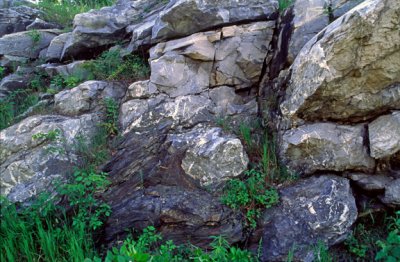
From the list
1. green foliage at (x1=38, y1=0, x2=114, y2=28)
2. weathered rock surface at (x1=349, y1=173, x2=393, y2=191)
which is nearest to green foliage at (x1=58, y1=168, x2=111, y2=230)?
weathered rock surface at (x1=349, y1=173, x2=393, y2=191)

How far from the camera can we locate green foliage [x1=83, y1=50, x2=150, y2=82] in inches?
234

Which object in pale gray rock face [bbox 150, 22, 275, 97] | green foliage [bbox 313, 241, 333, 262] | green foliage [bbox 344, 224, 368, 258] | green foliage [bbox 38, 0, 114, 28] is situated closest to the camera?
green foliage [bbox 313, 241, 333, 262]

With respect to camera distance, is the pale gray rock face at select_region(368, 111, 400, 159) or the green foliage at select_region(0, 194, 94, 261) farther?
the pale gray rock face at select_region(368, 111, 400, 159)

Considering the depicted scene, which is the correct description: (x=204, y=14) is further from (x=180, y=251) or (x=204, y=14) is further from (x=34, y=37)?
(x=34, y=37)

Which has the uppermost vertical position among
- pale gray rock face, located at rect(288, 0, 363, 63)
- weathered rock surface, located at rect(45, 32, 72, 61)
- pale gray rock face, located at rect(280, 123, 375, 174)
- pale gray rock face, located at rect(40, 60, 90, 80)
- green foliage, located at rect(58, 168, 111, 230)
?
pale gray rock face, located at rect(288, 0, 363, 63)

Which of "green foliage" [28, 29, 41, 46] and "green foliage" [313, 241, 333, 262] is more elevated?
"green foliage" [28, 29, 41, 46]

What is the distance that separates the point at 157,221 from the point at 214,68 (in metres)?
2.60

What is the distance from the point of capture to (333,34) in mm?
3953

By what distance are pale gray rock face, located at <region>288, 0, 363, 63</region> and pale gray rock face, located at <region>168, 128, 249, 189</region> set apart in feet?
5.32

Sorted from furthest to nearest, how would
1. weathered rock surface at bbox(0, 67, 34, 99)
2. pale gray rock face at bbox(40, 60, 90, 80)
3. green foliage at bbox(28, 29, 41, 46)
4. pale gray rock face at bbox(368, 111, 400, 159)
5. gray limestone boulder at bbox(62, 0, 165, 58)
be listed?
green foliage at bbox(28, 29, 41, 46), gray limestone boulder at bbox(62, 0, 165, 58), weathered rock surface at bbox(0, 67, 34, 99), pale gray rock face at bbox(40, 60, 90, 80), pale gray rock face at bbox(368, 111, 400, 159)

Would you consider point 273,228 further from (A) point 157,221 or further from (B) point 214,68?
(B) point 214,68

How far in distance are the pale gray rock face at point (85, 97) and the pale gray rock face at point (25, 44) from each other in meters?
2.27

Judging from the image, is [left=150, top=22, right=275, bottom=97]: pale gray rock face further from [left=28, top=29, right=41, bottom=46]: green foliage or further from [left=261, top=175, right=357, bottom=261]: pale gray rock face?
[left=28, top=29, right=41, bottom=46]: green foliage

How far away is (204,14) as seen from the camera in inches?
220
